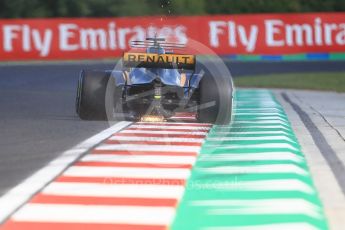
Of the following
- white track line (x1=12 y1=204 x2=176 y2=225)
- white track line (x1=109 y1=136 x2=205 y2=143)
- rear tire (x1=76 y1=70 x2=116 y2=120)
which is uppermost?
rear tire (x1=76 y1=70 x2=116 y2=120)

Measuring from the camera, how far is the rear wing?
11.8 m

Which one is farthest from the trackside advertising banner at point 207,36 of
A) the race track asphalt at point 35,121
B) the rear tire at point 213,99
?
the rear tire at point 213,99

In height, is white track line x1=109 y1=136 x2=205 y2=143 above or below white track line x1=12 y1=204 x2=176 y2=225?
below

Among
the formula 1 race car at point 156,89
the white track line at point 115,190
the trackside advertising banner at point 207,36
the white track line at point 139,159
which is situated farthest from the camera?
the trackside advertising banner at point 207,36

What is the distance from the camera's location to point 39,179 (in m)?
7.60

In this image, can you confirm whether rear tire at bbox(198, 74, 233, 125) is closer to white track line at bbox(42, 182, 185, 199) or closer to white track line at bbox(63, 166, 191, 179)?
white track line at bbox(63, 166, 191, 179)

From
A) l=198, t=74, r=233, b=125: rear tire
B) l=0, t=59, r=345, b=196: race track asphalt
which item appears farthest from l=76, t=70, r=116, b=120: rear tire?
l=198, t=74, r=233, b=125: rear tire

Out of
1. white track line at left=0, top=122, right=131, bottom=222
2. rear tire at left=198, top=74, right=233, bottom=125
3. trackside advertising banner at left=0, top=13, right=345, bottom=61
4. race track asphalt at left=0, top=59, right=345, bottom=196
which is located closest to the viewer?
white track line at left=0, top=122, right=131, bottom=222

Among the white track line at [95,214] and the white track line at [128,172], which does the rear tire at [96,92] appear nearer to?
the white track line at [128,172]

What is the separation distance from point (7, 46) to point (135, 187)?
26.9 meters

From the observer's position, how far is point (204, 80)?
11.8 m

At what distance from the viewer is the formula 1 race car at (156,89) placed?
1181 cm

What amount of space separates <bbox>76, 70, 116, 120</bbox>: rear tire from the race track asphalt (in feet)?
0.87

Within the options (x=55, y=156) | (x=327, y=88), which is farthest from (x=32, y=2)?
(x=55, y=156)
